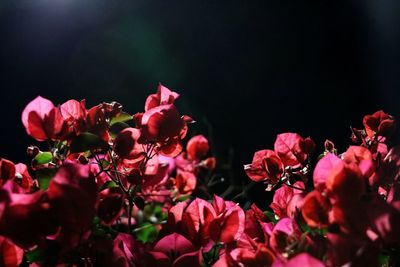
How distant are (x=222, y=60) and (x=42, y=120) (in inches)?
117

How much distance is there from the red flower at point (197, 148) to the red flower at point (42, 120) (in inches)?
12.1

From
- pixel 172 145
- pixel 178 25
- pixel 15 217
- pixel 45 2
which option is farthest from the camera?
pixel 178 25

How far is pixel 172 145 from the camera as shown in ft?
1.90

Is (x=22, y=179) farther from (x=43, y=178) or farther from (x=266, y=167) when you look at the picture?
(x=266, y=167)

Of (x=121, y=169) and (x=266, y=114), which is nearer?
(x=121, y=169)

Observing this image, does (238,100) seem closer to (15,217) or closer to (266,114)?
(266,114)

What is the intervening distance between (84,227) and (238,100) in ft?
9.35

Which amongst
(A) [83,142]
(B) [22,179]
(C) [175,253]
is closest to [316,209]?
(C) [175,253]

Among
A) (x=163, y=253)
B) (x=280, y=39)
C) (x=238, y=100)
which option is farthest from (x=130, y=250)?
(x=280, y=39)

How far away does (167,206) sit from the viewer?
0.57 metres

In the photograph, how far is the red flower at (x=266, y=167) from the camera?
2.02 feet

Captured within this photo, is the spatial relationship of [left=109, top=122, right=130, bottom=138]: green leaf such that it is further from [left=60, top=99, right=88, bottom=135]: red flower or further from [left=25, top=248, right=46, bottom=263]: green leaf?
[left=25, top=248, right=46, bottom=263]: green leaf

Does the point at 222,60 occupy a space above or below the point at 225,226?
below

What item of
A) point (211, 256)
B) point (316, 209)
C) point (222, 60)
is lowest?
point (222, 60)
